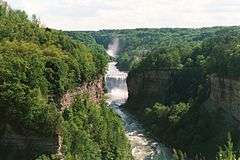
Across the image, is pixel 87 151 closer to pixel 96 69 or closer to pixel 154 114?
pixel 96 69

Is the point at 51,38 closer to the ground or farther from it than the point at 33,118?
farther from it

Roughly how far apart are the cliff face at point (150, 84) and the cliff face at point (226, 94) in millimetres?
32833

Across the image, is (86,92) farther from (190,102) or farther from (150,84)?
(150,84)

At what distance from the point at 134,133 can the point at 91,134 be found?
38.1 meters

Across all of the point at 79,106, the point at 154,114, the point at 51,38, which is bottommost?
the point at 154,114

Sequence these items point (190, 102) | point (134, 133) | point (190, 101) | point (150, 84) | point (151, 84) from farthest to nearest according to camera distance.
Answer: point (150, 84) < point (151, 84) < point (190, 101) < point (190, 102) < point (134, 133)

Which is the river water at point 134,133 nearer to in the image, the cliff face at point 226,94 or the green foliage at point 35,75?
the cliff face at point 226,94

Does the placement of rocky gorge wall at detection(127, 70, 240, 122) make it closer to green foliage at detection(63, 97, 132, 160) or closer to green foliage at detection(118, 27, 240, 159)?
green foliage at detection(118, 27, 240, 159)

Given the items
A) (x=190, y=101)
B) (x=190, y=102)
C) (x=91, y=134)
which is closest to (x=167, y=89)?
(x=190, y=101)

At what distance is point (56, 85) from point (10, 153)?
10359 mm

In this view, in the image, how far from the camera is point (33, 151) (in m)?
52.8

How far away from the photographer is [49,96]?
59.6 m

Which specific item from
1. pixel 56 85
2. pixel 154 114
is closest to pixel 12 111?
pixel 56 85

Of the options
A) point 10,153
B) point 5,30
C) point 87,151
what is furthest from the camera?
point 5,30
